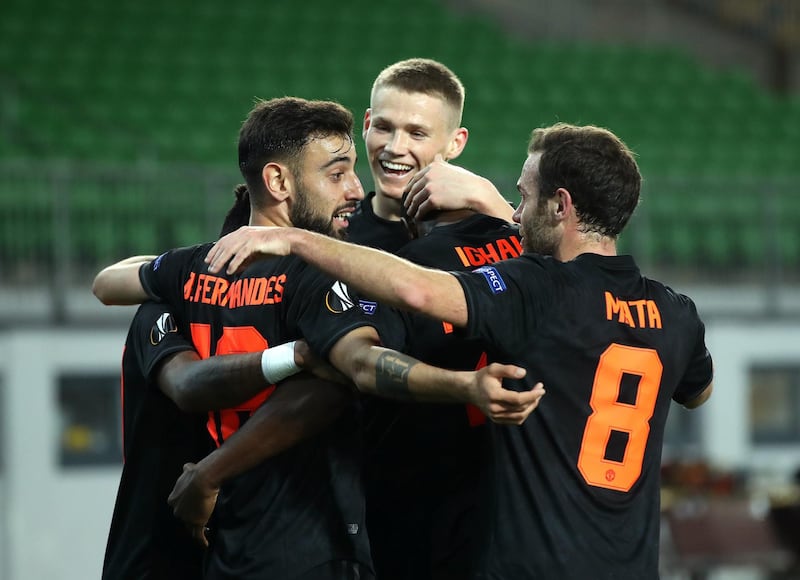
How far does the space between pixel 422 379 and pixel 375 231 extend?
1373 millimetres

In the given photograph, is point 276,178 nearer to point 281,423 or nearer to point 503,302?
point 281,423

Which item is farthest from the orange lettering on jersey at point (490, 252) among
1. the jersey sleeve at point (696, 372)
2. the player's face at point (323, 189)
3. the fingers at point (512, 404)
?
the fingers at point (512, 404)

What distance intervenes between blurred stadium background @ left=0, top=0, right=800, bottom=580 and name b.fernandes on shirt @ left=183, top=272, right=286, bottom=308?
6.29 metres

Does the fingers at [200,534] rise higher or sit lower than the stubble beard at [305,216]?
lower

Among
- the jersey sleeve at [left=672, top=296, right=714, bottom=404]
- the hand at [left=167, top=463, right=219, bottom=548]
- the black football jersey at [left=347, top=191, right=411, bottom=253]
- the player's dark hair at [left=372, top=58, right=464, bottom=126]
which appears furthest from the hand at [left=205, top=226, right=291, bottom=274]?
the player's dark hair at [left=372, top=58, right=464, bottom=126]

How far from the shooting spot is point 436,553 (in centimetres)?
365

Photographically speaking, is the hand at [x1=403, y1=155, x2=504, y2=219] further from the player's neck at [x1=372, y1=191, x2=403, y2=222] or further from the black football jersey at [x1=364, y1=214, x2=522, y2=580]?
the player's neck at [x1=372, y1=191, x2=403, y2=222]

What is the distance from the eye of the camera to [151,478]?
3.64 meters

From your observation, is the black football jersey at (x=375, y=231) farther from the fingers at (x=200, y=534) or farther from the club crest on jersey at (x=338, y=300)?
the fingers at (x=200, y=534)

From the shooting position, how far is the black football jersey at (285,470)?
10.7 feet

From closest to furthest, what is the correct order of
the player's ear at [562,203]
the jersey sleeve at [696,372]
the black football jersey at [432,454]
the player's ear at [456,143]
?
the player's ear at [562,203] → the jersey sleeve at [696,372] → the black football jersey at [432,454] → the player's ear at [456,143]

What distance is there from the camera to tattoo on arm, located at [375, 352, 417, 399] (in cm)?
304

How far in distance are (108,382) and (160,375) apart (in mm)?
6441

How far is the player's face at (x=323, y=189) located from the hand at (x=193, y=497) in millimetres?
725
